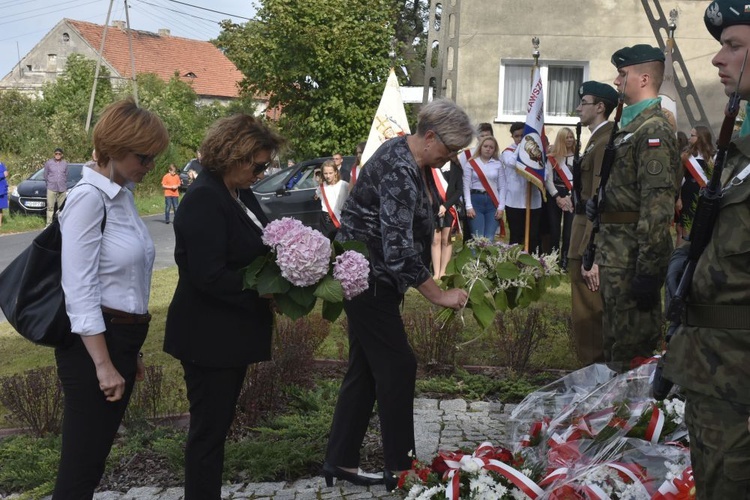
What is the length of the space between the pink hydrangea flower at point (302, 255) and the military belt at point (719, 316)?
1614 millimetres

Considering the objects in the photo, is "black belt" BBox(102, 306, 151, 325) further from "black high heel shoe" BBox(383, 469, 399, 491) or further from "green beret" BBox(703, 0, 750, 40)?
"green beret" BBox(703, 0, 750, 40)

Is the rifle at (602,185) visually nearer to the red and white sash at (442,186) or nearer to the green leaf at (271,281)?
the green leaf at (271,281)

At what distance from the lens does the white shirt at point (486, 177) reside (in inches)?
508

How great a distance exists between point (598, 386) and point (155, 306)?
7.43 metres

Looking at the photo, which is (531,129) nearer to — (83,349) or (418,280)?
(418,280)

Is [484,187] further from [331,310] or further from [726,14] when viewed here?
[726,14]

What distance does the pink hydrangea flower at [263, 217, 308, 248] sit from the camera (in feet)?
13.3

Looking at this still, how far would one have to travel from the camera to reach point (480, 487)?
398 centimetres

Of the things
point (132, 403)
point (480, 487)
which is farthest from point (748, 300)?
point (132, 403)

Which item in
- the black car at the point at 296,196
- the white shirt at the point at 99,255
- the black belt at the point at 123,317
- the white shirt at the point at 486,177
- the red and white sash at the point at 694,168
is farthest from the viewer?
the black car at the point at 296,196

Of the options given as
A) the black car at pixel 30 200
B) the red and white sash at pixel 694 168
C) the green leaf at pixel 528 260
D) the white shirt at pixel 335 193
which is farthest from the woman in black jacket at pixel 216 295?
the black car at pixel 30 200

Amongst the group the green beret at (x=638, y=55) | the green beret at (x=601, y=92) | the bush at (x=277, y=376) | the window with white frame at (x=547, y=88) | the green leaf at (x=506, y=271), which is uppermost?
the window with white frame at (x=547, y=88)

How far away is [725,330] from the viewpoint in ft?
9.34

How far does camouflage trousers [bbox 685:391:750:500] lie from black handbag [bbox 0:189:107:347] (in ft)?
7.44
